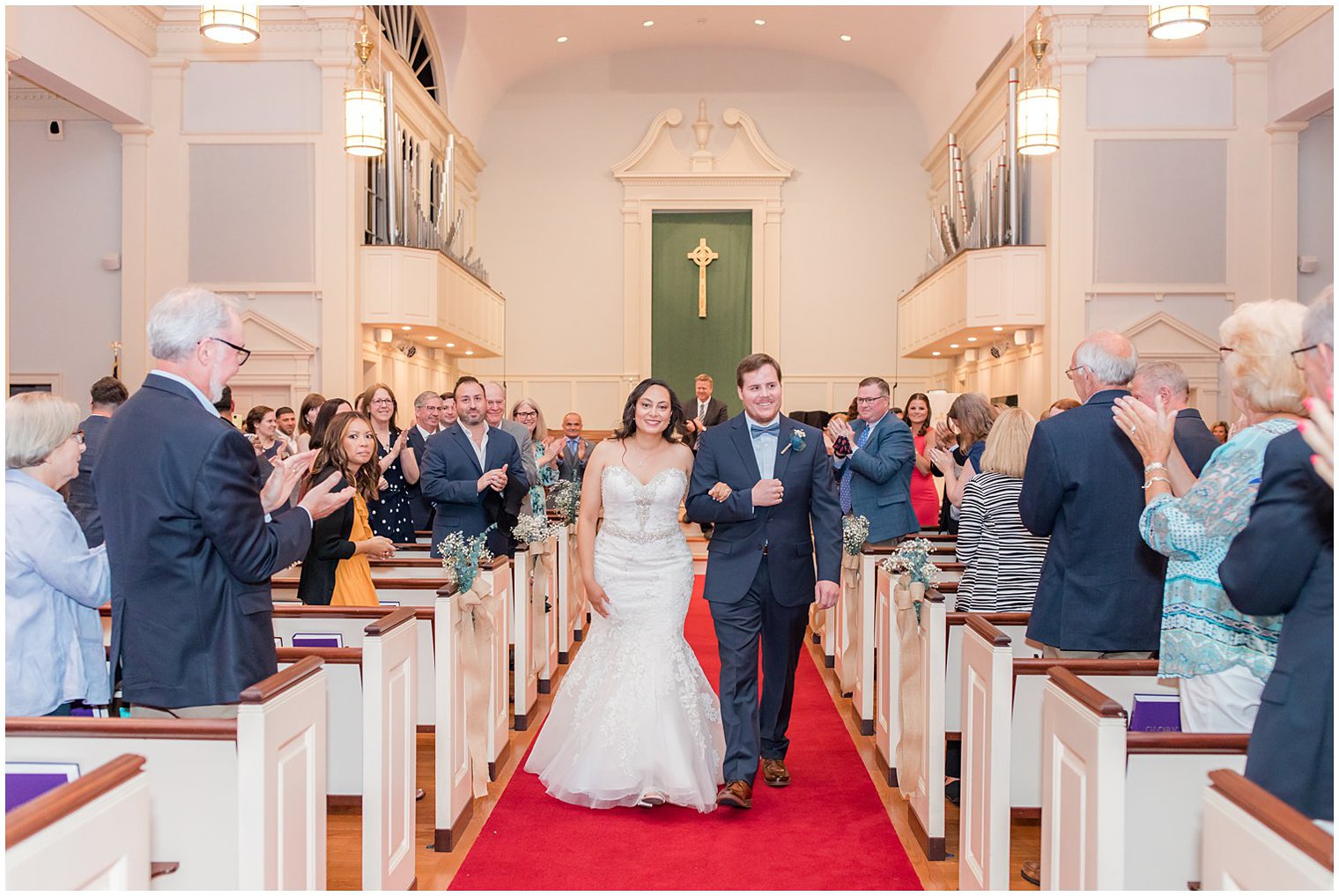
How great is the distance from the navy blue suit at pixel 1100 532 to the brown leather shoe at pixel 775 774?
5.06 feet

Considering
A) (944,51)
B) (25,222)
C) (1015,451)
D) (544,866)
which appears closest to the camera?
(544,866)

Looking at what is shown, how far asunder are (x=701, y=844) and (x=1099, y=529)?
5.84 feet

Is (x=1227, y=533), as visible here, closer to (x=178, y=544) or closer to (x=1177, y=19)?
(x=178, y=544)

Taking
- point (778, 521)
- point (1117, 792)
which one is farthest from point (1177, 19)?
point (1117, 792)

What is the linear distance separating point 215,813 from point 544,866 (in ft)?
4.91

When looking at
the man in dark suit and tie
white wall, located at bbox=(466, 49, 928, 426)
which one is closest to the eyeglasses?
the man in dark suit and tie

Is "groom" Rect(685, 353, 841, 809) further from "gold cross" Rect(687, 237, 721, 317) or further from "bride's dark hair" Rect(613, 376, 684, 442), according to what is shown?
"gold cross" Rect(687, 237, 721, 317)

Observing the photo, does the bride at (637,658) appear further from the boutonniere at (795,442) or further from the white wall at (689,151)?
the white wall at (689,151)

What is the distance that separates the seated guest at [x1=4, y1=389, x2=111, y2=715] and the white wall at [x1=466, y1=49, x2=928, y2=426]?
1557 centimetres

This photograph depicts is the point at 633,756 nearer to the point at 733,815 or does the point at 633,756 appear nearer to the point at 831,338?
the point at 733,815

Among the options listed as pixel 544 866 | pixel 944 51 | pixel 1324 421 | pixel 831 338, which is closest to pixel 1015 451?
pixel 544 866

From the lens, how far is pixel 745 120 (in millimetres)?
18328

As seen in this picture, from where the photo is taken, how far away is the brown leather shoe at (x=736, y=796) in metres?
4.39

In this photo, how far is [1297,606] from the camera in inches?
82.1
